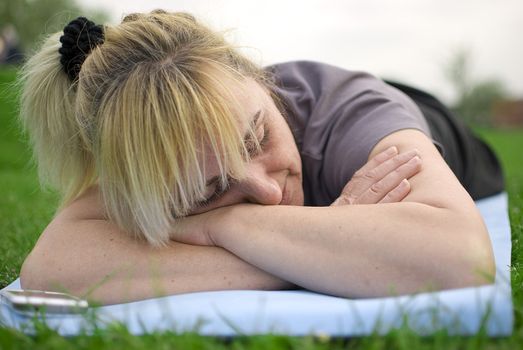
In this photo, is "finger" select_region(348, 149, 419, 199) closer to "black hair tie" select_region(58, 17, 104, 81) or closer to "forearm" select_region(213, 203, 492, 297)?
"forearm" select_region(213, 203, 492, 297)

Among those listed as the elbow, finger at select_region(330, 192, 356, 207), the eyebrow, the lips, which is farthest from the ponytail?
the elbow

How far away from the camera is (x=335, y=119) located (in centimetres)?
259

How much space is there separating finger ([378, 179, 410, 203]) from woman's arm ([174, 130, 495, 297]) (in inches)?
1.0

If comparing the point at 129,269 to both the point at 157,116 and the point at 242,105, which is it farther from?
the point at 242,105

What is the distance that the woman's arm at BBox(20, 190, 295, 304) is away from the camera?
1.81m

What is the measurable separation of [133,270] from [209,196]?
0.35 m

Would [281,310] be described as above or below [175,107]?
below

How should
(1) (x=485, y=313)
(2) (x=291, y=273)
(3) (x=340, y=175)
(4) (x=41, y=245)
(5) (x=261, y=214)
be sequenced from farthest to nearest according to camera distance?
(3) (x=340, y=175) < (4) (x=41, y=245) < (5) (x=261, y=214) < (2) (x=291, y=273) < (1) (x=485, y=313)

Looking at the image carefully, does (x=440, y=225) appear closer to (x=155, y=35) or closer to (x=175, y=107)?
(x=175, y=107)

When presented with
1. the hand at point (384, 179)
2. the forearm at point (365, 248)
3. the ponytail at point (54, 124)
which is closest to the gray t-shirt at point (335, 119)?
the hand at point (384, 179)

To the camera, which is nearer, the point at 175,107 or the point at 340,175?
the point at 175,107

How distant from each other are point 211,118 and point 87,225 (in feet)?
2.09

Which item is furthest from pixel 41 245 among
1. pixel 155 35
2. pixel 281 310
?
pixel 281 310

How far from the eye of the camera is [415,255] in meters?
1.58
